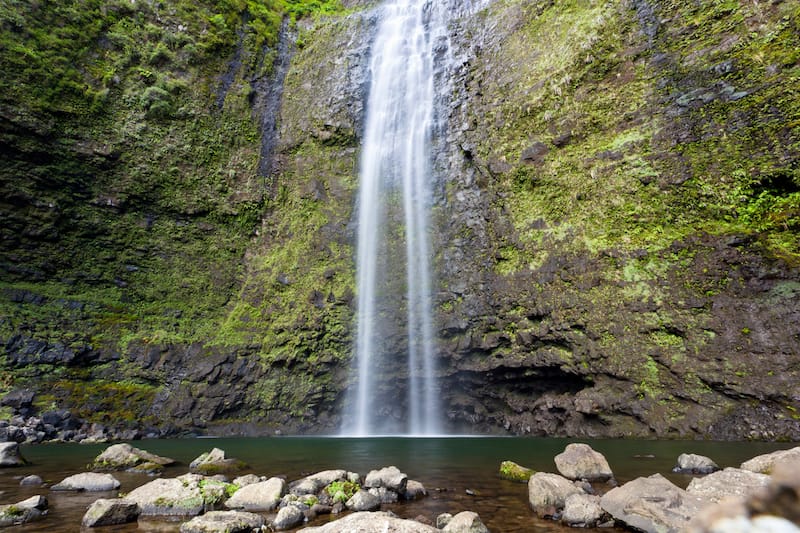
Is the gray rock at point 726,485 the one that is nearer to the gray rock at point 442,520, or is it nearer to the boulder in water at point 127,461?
the gray rock at point 442,520

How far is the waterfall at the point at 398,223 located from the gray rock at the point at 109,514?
514 inches

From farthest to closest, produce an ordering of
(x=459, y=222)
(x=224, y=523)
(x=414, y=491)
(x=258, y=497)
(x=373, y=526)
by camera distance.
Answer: (x=459, y=222)
(x=414, y=491)
(x=258, y=497)
(x=224, y=523)
(x=373, y=526)

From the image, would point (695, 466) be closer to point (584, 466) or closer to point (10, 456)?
point (584, 466)

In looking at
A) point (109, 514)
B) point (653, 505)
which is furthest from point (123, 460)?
point (653, 505)

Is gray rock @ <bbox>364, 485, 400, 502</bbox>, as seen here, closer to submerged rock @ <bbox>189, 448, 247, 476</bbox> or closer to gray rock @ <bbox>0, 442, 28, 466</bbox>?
submerged rock @ <bbox>189, 448, 247, 476</bbox>

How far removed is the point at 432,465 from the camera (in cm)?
906

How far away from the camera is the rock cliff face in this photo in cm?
1324

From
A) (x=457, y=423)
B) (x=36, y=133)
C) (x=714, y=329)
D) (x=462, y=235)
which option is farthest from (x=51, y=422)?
(x=714, y=329)

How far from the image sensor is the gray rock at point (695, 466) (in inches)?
299

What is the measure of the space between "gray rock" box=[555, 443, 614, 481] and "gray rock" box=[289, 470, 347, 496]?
3.60 metres

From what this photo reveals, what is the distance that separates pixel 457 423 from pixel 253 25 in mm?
25315

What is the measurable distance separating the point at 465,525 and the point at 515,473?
331 cm

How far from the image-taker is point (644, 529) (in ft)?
14.8

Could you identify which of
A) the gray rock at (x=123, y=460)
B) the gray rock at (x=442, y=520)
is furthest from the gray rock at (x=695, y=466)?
the gray rock at (x=123, y=460)
